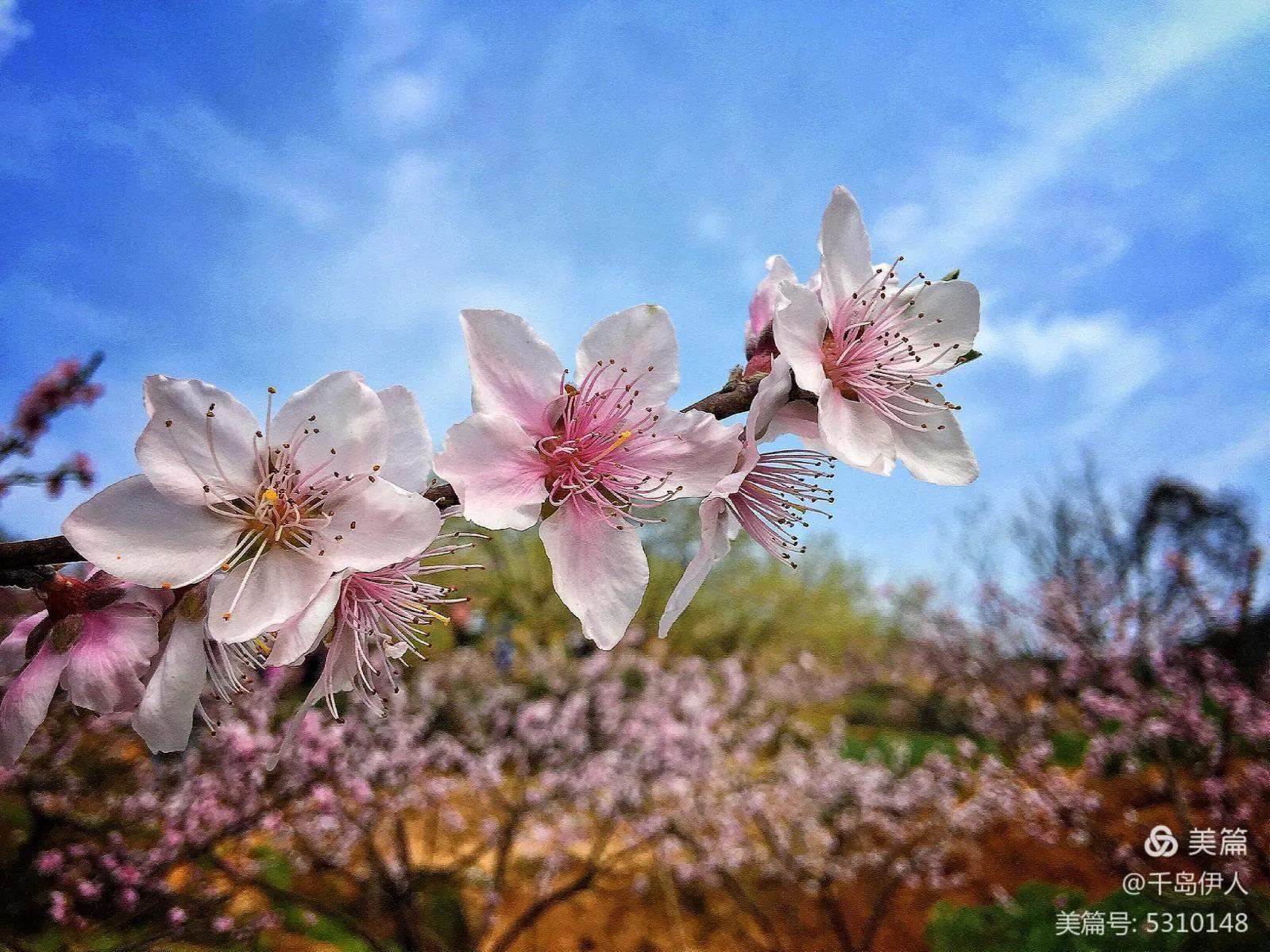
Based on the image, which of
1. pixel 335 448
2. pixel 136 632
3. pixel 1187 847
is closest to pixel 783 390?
pixel 335 448

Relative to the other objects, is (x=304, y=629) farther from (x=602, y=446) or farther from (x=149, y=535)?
(x=602, y=446)

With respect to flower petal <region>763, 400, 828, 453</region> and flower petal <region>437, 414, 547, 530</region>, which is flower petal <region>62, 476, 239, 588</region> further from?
flower petal <region>763, 400, 828, 453</region>

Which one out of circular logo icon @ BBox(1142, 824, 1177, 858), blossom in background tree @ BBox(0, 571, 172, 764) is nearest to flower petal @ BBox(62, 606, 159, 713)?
blossom in background tree @ BBox(0, 571, 172, 764)

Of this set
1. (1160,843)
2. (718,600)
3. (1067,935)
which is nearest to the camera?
(1067,935)

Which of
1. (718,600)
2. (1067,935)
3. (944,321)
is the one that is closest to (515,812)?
(1067,935)

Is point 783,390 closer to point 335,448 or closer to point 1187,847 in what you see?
point 335,448
